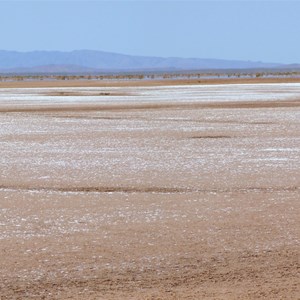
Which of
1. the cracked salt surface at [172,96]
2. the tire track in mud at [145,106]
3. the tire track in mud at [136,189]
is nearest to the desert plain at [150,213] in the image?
the tire track in mud at [136,189]

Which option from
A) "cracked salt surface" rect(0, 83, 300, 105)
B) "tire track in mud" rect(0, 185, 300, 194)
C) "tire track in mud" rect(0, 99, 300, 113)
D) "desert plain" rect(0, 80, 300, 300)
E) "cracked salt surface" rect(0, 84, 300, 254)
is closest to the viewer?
"desert plain" rect(0, 80, 300, 300)

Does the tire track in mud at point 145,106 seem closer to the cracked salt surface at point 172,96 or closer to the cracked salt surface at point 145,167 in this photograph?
the cracked salt surface at point 172,96

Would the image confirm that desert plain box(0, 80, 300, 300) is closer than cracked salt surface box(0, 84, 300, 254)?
Yes

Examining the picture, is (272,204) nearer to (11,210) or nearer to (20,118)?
(11,210)

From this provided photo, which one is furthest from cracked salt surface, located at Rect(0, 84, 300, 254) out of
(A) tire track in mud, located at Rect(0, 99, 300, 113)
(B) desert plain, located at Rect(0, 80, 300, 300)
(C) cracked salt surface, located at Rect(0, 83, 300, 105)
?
(C) cracked salt surface, located at Rect(0, 83, 300, 105)

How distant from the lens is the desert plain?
7.50 metres

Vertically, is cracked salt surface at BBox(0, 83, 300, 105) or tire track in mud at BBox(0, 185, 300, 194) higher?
tire track in mud at BBox(0, 185, 300, 194)

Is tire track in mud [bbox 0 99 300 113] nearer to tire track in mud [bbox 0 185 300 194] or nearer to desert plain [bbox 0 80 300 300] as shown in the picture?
desert plain [bbox 0 80 300 300]

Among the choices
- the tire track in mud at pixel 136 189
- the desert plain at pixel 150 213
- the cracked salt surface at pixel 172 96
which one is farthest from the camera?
the cracked salt surface at pixel 172 96

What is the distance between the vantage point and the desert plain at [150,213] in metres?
7.50

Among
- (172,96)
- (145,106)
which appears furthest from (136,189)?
(172,96)

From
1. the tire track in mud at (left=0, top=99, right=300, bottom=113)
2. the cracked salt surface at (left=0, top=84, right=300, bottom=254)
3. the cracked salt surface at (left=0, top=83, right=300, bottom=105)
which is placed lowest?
the cracked salt surface at (left=0, top=83, right=300, bottom=105)

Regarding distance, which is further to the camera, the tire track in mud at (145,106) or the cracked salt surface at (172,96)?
the cracked salt surface at (172,96)

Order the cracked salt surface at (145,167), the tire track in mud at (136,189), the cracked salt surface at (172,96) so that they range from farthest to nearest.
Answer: the cracked salt surface at (172,96) → the tire track in mud at (136,189) → the cracked salt surface at (145,167)
